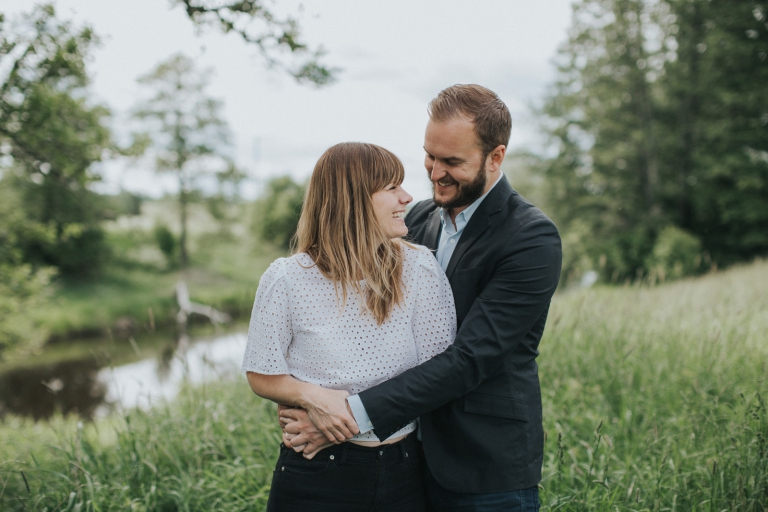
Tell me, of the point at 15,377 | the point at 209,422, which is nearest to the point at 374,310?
the point at 209,422

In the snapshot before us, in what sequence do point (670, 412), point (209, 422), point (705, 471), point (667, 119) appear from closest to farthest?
1. point (705, 471)
2. point (209, 422)
3. point (670, 412)
4. point (667, 119)

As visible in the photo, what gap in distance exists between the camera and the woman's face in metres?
1.86

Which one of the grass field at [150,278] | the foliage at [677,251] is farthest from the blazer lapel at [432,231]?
the foliage at [677,251]

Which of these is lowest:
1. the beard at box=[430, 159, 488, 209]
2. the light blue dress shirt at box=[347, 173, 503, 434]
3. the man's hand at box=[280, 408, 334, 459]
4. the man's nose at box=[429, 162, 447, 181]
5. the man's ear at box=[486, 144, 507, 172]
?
the man's hand at box=[280, 408, 334, 459]

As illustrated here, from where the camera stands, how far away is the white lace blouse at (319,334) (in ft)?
5.74

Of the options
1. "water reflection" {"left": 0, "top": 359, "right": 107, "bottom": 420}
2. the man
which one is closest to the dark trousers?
the man

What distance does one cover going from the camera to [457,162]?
7.41 ft

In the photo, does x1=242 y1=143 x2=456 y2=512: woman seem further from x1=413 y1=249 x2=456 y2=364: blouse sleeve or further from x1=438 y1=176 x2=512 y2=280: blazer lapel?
x1=438 y1=176 x2=512 y2=280: blazer lapel

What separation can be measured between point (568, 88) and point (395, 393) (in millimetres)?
23959

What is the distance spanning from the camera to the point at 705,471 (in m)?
2.87

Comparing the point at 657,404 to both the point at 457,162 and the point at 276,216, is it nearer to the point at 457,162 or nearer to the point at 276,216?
the point at 457,162

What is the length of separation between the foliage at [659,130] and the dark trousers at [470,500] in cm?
1866

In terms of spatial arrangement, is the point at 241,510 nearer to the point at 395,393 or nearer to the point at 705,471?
the point at 395,393

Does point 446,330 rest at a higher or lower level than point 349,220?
lower
